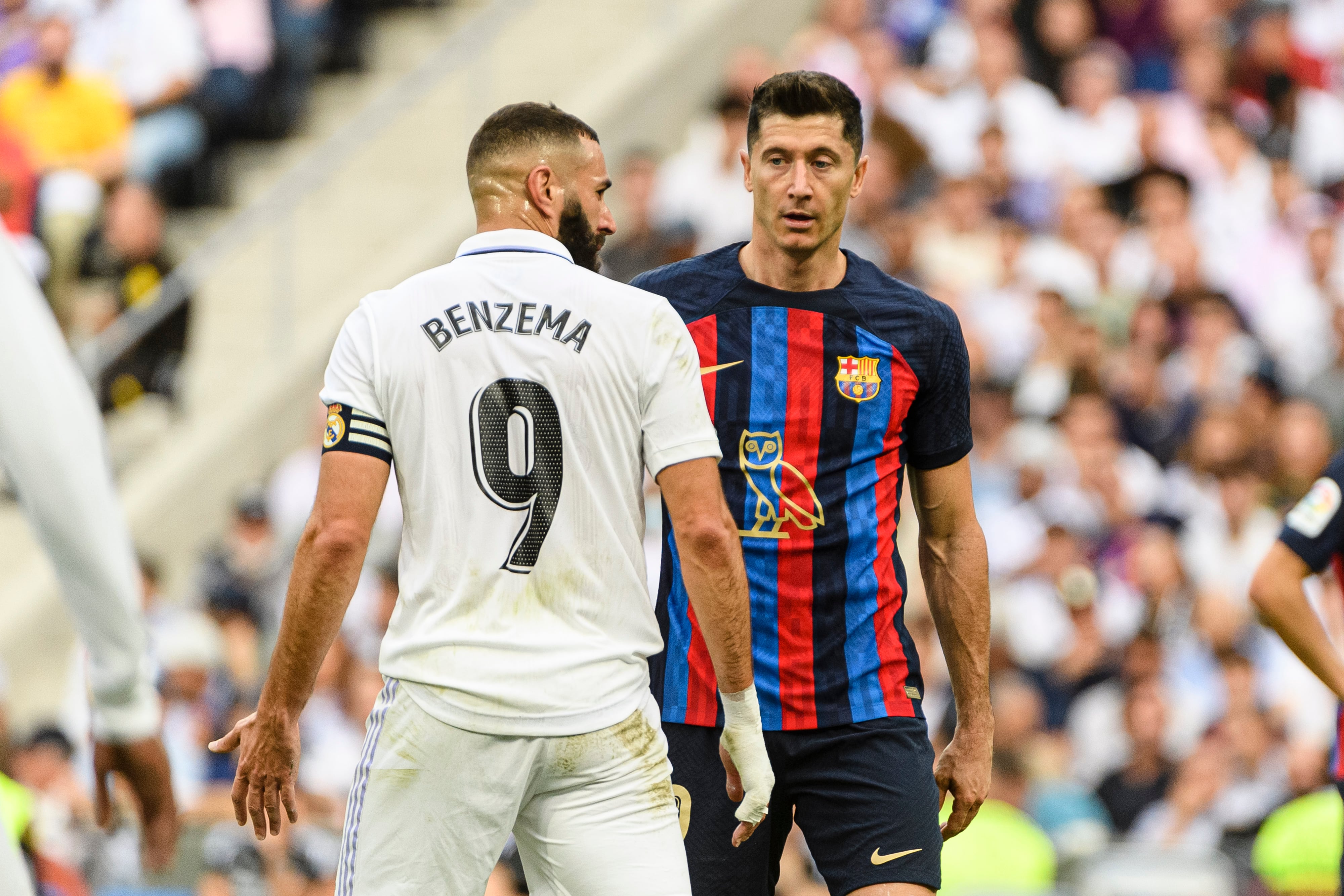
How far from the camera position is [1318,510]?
532cm

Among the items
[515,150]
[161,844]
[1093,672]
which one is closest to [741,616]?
[515,150]

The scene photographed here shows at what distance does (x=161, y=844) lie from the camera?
2.68 meters

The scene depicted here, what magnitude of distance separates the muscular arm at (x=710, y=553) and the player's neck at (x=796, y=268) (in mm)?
864

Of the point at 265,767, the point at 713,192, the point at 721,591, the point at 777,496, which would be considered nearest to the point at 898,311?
the point at 777,496

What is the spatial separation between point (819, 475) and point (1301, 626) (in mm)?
1629

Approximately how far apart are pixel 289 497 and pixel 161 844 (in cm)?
907

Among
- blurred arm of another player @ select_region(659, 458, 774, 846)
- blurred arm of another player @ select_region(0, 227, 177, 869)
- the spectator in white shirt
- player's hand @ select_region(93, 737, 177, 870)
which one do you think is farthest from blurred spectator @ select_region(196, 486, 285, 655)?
blurred arm of another player @ select_region(0, 227, 177, 869)

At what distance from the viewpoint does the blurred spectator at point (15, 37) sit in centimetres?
1369

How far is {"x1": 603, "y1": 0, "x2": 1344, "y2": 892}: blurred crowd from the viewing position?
8.89 meters

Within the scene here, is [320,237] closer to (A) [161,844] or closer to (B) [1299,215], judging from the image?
(B) [1299,215]

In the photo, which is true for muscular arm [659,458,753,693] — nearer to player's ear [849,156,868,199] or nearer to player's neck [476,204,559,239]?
player's neck [476,204,559,239]

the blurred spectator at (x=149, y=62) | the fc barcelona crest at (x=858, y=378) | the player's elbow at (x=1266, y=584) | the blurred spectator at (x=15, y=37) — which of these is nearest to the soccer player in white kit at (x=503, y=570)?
the fc barcelona crest at (x=858, y=378)

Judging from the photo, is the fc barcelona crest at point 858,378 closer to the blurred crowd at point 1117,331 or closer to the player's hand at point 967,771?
→ the player's hand at point 967,771

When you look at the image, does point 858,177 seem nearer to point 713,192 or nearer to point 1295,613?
point 1295,613
